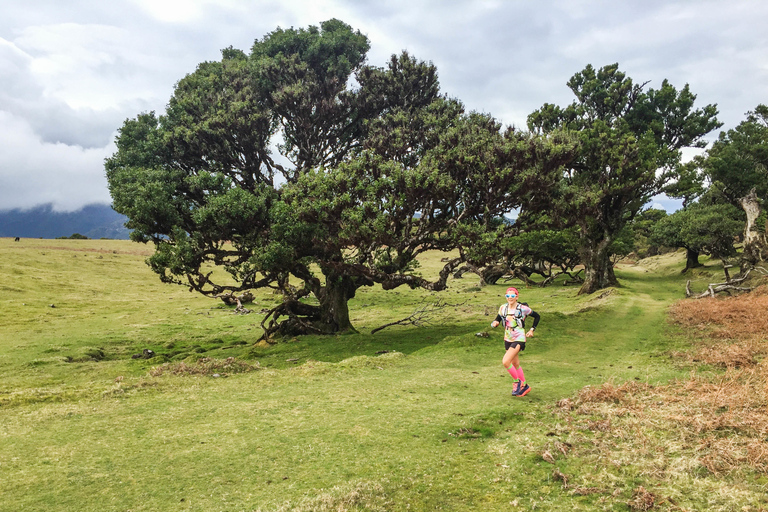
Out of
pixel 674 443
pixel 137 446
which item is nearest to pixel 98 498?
pixel 137 446

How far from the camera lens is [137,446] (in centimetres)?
951

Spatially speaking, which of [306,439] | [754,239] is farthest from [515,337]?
[754,239]

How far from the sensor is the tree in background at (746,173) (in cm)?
3925

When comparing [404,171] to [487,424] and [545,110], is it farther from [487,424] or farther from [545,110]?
[545,110]

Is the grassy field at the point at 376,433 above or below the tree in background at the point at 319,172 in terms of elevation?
below

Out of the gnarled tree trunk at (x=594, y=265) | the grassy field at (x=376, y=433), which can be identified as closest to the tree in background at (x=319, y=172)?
the grassy field at (x=376, y=433)

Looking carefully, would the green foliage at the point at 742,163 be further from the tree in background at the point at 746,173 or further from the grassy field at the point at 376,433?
the grassy field at the point at 376,433

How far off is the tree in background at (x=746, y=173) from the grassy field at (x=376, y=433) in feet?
80.4

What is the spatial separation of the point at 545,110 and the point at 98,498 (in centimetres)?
4517

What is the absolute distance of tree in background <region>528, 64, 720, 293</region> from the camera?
1467 inches

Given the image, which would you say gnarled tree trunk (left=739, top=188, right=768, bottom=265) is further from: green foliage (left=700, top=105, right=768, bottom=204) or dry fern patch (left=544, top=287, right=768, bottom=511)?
dry fern patch (left=544, top=287, right=768, bottom=511)

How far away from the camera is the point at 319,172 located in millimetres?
22984

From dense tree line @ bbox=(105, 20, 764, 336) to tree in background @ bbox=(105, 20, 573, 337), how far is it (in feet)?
0.28

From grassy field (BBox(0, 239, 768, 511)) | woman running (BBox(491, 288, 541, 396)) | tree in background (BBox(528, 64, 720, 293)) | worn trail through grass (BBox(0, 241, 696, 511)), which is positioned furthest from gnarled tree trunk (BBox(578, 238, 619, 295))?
woman running (BBox(491, 288, 541, 396))
